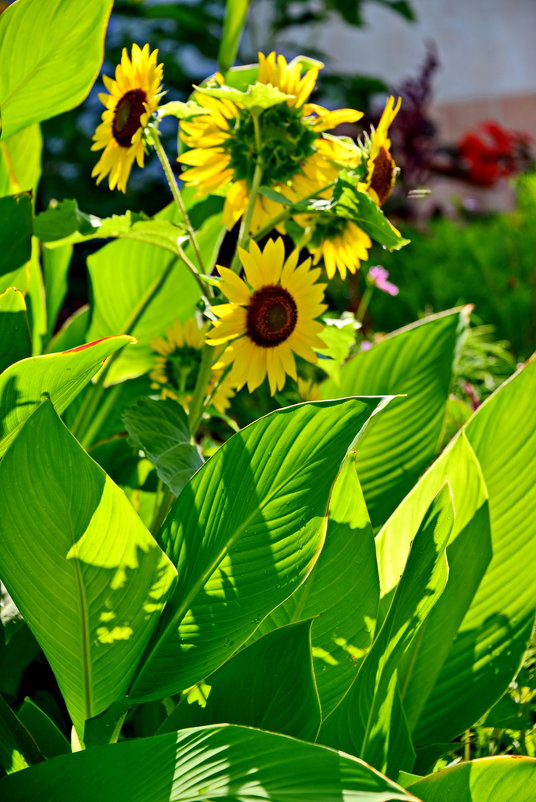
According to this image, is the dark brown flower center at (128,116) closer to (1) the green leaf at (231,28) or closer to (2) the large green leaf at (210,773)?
(1) the green leaf at (231,28)

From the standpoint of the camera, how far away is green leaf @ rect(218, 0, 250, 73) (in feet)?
2.18

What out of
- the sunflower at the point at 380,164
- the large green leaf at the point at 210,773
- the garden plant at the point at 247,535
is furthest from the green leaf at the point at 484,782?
the sunflower at the point at 380,164

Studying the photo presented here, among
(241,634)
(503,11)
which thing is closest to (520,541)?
(241,634)

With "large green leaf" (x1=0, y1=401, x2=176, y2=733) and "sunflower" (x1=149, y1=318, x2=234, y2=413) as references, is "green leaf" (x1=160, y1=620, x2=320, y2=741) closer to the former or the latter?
"large green leaf" (x1=0, y1=401, x2=176, y2=733)

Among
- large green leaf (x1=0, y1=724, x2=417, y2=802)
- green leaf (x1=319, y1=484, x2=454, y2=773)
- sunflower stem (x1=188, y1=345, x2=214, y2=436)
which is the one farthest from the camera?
sunflower stem (x1=188, y1=345, x2=214, y2=436)

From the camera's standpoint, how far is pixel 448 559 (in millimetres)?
576

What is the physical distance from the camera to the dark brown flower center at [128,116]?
0.55 metres

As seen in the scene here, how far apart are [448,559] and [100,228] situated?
1.06ft

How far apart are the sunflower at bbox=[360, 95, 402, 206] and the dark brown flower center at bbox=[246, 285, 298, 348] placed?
0.08 metres

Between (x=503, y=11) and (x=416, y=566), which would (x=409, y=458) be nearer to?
(x=416, y=566)

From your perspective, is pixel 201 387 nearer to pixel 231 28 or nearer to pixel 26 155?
pixel 231 28

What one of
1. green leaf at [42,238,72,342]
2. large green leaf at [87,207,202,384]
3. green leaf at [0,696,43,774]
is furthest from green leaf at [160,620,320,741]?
green leaf at [42,238,72,342]

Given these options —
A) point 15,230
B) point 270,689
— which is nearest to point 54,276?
point 15,230

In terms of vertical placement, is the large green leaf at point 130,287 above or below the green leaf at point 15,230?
below
